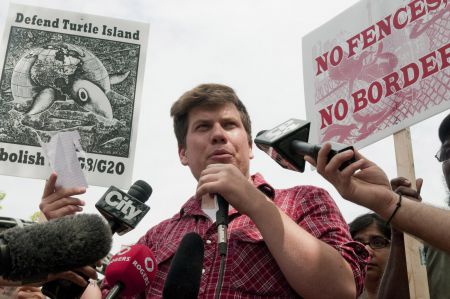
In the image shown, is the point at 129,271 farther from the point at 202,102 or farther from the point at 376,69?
the point at 376,69

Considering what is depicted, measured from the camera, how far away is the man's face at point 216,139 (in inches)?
88.6

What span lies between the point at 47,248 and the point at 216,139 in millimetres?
1337

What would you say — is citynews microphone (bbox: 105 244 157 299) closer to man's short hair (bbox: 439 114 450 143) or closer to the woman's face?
man's short hair (bbox: 439 114 450 143)

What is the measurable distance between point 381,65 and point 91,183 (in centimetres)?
184

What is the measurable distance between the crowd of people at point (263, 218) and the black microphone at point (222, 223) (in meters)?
0.02

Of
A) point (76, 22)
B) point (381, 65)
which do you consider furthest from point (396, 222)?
point (76, 22)

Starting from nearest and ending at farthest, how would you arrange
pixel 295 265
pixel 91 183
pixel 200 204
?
1. pixel 295 265
2. pixel 200 204
3. pixel 91 183

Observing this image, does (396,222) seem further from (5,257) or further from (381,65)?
(381,65)

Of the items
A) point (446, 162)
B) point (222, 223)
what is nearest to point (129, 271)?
point (222, 223)

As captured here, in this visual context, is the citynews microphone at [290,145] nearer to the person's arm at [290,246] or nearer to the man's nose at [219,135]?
the person's arm at [290,246]

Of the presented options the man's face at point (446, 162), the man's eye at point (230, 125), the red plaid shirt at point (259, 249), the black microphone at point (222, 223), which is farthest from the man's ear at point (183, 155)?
the man's face at point (446, 162)

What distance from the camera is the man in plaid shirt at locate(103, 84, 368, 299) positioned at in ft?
5.67

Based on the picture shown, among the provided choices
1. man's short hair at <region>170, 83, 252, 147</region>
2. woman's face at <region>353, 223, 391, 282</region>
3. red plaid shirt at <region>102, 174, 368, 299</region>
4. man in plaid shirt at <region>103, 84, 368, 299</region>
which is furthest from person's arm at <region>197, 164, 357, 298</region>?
woman's face at <region>353, 223, 391, 282</region>

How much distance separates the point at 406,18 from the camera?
3.22 meters
